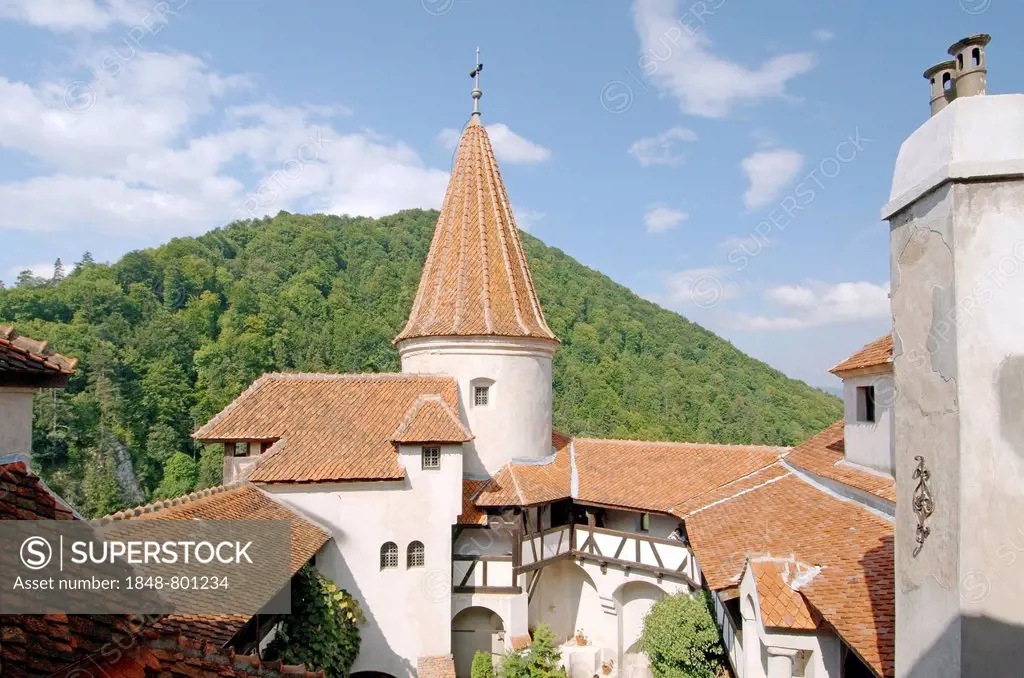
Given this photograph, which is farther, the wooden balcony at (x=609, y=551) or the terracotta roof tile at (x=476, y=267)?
the terracotta roof tile at (x=476, y=267)

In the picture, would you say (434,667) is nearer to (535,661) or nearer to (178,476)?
(535,661)

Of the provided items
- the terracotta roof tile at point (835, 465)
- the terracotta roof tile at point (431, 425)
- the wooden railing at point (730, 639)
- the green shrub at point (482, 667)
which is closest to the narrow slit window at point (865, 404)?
the terracotta roof tile at point (835, 465)

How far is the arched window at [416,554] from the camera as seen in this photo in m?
15.0

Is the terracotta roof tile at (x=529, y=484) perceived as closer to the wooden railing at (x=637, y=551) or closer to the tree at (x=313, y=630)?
the wooden railing at (x=637, y=551)

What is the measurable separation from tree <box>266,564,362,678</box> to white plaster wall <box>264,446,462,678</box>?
1369mm

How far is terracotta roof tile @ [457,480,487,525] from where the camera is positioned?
15.7 m

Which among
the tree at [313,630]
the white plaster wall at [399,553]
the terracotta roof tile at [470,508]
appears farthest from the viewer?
the terracotta roof tile at [470,508]

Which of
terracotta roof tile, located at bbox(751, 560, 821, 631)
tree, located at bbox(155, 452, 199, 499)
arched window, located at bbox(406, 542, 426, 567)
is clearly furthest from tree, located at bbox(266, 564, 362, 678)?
tree, located at bbox(155, 452, 199, 499)

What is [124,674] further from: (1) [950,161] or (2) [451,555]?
(2) [451,555]

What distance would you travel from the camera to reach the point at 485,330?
16.8m

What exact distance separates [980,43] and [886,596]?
213 inches

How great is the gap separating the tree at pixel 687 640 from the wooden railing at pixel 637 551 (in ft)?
2.34

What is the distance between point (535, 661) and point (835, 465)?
775 cm

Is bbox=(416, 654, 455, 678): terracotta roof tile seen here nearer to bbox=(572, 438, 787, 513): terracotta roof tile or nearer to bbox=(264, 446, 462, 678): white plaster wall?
bbox=(264, 446, 462, 678): white plaster wall
